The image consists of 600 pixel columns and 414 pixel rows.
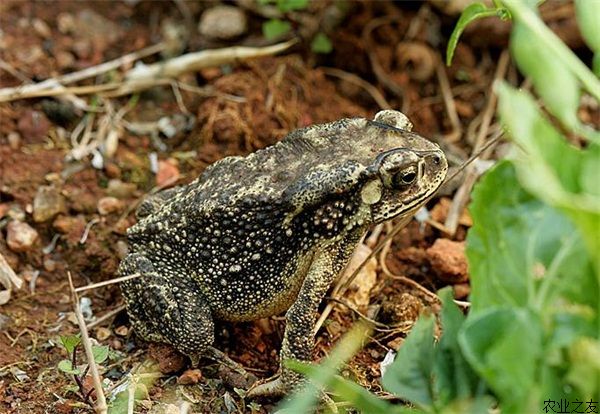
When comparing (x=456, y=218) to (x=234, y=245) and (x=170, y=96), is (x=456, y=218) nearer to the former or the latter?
(x=234, y=245)

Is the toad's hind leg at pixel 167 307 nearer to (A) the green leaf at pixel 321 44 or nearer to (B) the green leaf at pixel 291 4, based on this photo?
(B) the green leaf at pixel 291 4

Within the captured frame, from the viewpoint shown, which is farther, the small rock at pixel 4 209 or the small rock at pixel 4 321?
the small rock at pixel 4 209

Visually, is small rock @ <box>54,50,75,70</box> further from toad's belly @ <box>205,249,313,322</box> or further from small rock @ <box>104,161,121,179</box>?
toad's belly @ <box>205,249,313,322</box>

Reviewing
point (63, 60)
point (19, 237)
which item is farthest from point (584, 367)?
point (63, 60)

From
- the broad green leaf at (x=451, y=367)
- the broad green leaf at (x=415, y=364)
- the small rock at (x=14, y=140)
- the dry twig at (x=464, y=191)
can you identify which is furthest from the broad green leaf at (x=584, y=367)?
the small rock at (x=14, y=140)

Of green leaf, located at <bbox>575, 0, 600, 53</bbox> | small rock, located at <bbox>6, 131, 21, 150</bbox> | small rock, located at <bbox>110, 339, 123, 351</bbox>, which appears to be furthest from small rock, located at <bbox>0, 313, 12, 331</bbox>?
green leaf, located at <bbox>575, 0, 600, 53</bbox>

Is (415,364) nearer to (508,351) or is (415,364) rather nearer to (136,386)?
(508,351)
